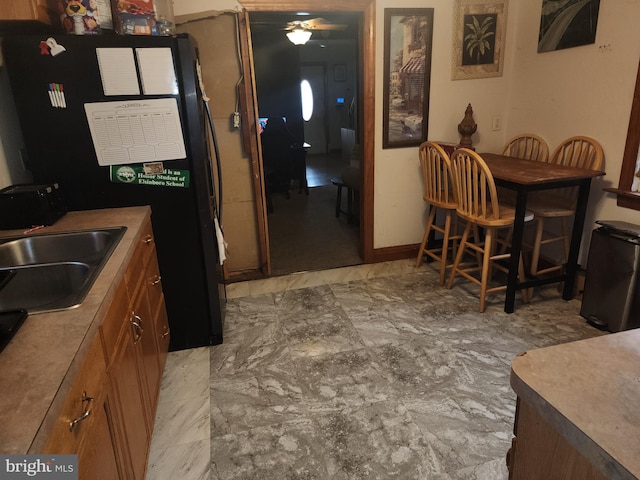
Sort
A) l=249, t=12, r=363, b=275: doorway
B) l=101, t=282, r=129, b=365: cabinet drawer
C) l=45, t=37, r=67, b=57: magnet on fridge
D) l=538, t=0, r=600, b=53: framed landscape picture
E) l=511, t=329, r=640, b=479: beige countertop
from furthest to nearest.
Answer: l=249, t=12, r=363, b=275: doorway → l=538, t=0, r=600, b=53: framed landscape picture → l=45, t=37, r=67, b=57: magnet on fridge → l=101, t=282, r=129, b=365: cabinet drawer → l=511, t=329, r=640, b=479: beige countertop

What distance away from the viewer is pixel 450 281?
10.5ft

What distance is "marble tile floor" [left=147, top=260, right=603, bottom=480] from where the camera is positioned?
175 centimetres

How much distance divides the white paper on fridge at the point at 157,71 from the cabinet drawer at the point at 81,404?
1.34 metres

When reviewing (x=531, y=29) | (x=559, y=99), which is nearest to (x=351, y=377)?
(x=559, y=99)

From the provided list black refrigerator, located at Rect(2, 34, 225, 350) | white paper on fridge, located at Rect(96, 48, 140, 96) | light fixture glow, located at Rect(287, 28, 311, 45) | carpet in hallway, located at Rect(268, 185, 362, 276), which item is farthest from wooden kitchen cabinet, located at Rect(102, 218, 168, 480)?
light fixture glow, located at Rect(287, 28, 311, 45)

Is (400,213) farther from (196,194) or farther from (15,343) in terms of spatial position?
(15,343)

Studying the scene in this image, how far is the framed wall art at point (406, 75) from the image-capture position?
10.6ft

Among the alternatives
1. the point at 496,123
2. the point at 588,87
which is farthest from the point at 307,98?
the point at 588,87

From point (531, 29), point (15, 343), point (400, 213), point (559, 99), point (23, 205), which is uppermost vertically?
point (531, 29)

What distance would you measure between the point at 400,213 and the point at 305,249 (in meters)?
0.98

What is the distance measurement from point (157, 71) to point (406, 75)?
2.00 metres

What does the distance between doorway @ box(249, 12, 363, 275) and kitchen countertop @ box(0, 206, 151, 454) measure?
7.94ft

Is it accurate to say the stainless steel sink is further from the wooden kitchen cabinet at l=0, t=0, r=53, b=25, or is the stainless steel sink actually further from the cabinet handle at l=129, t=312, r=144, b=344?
the wooden kitchen cabinet at l=0, t=0, r=53, b=25

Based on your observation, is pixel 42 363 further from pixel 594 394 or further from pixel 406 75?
pixel 406 75
